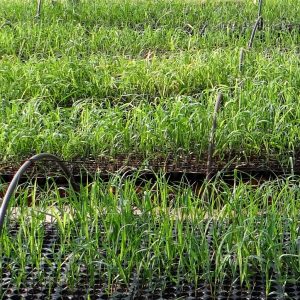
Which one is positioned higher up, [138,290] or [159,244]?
[159,244]

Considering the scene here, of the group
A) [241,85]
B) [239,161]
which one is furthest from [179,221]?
[241,85]

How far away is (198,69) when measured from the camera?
534 cm

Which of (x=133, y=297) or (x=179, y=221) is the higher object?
(x=179, y=221)

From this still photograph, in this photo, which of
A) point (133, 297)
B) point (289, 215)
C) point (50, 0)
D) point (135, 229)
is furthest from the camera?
point (50, 0)

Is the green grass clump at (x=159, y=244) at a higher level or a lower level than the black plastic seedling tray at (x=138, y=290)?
higher

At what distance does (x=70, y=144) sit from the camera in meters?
3.95

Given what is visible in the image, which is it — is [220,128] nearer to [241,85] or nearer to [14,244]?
[241,85]

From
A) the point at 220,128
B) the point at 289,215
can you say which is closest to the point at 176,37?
the point at 220,128

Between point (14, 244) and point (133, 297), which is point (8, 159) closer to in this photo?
point (14, 244)

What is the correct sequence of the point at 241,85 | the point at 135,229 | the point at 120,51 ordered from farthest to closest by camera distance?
the point at 120,51 < the point at 241,85 < the point at 135,229

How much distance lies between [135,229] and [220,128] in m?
1.40

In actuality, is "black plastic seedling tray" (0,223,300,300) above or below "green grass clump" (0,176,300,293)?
below

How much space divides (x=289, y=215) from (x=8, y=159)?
165 cm

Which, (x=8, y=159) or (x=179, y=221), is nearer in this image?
(x=179, y=221)
